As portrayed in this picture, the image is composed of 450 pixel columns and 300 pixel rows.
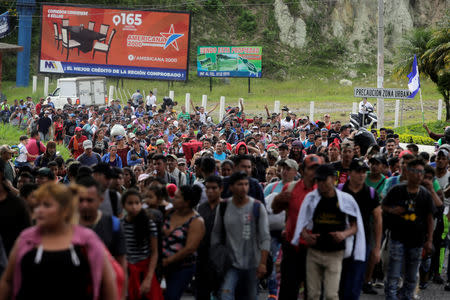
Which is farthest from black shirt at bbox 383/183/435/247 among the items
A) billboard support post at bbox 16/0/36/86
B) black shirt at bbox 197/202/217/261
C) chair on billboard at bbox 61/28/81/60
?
billboard support post at bbox 16/0/36/86

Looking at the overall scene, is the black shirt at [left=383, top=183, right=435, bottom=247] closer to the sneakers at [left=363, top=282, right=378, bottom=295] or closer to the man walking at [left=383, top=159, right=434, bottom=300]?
the man walking at [left=383, top=159, right=434, bottom=300]

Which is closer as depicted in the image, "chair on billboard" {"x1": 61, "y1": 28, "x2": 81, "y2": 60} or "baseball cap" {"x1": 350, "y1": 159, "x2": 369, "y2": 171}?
"baseball cap" {"x1": 350, "y1": 159, "x2": 369, "y2": 171}

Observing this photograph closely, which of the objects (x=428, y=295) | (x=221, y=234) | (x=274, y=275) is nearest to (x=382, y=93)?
(x=428, y=295)

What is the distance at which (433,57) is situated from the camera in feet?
104

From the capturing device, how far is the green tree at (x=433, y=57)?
31195 millimetres

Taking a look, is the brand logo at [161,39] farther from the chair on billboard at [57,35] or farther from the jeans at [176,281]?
the jeans at [176,281]

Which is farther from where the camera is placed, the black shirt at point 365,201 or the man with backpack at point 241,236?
the black shirt at point 365,201

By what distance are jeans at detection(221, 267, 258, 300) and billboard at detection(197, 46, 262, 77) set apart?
1417 inches

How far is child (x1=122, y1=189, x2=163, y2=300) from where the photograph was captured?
6.53m

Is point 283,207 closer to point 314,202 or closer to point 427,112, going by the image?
point 314,202

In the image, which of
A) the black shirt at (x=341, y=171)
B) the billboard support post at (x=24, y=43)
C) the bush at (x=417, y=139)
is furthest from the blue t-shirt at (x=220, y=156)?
the billboard support post at (x=24, y=43)

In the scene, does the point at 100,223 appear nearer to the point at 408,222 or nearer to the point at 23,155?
the point at 408,222

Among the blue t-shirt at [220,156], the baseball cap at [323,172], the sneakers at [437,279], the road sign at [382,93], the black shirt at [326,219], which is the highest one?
the road sign at [382,93]

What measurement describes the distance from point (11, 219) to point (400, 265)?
4038mm
